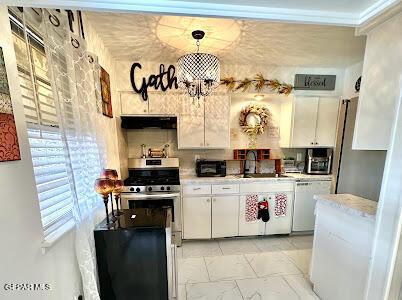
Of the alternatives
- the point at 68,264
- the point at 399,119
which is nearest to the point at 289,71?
the point at 399,119

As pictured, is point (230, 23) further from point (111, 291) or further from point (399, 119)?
point (111, 291)

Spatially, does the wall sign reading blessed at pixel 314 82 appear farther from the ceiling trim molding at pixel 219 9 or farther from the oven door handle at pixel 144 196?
the oven door handle at pixel 144 196

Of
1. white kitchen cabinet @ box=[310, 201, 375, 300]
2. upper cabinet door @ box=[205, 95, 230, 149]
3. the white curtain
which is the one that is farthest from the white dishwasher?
the white curtain

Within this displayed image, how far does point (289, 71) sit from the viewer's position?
301 cm

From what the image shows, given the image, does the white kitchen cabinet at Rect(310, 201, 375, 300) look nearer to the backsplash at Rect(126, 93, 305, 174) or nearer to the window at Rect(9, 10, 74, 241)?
the backsplash at Rect(126, 93, 305, 174)

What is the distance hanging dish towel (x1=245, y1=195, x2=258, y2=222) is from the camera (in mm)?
2869

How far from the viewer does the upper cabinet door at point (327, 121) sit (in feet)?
9.86

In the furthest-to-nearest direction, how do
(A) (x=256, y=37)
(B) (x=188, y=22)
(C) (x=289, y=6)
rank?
(A) (x=256, y=37) < (B) (x=188, y=22) < (C) (x=289, y=6)

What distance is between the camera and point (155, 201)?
2.64 m

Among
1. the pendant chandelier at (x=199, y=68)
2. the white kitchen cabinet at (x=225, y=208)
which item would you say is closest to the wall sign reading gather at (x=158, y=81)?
the pendant chandelier at (x=199, y=68)

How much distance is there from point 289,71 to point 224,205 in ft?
7.62

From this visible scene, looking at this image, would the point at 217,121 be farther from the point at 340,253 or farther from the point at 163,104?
the point at 340,253

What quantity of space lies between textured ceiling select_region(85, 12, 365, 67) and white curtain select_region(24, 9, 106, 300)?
2.09 feet

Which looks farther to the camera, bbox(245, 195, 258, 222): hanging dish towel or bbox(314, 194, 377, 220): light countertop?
bbox(245, 195, 258, 222): hanging dish towel
